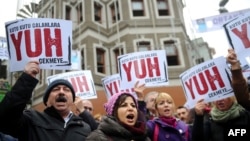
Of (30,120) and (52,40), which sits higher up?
(52,40)

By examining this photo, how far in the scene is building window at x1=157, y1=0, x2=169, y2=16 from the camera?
62.9ft

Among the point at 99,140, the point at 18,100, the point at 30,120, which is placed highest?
the point at 18,100

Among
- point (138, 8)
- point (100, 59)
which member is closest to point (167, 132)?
point (100, 59)

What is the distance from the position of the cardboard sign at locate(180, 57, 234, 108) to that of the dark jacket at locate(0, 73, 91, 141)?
2.01 metres

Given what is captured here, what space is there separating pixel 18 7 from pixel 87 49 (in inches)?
228

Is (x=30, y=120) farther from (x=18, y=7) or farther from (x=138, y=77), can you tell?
(x=18, y=7)

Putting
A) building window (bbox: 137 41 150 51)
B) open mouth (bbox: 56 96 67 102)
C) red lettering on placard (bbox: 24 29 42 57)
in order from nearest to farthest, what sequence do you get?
open mouth (bbox: 56 96 67 102)
red lettering on placard (bbox: 24 29 42 57)
building window (bbox: 137 41 150 51)

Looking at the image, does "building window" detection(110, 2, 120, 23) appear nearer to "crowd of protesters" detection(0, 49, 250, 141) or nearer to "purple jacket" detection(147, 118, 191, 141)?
"crowd of protesters" detection(0, 49, 250, 141)

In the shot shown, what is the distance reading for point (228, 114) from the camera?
12.6ft

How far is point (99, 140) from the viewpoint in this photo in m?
2.83

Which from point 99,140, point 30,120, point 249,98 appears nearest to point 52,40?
point 30,120

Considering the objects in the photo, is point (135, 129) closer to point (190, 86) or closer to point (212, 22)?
point (190, 86)

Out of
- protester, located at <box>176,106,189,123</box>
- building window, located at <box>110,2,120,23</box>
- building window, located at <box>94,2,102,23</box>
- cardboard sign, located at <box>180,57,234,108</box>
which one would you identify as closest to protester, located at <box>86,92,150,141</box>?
cardboard sign, located at <box>180,57,234,108</box>

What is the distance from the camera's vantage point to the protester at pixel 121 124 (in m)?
2.91
